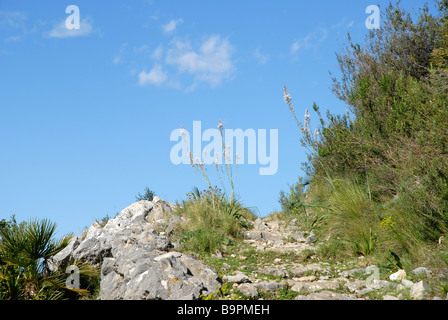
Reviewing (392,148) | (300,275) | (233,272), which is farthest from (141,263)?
(392,148)

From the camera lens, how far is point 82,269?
8.55m

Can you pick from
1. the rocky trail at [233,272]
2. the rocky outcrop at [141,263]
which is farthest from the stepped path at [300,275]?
the rocky outcrop at [141,263]

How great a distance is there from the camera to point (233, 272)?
25.9ft

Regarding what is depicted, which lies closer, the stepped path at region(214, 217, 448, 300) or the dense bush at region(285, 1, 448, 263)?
the stepped path at region(214, 217, 448, 300)

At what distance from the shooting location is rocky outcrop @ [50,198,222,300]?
6.26m

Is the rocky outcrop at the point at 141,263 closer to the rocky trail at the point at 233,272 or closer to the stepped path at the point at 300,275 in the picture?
the rocky trail at the point at 233,272

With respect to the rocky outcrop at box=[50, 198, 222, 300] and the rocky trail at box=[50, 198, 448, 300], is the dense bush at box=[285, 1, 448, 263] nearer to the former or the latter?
the rocky trail at box=[50, 198, 448, 300]

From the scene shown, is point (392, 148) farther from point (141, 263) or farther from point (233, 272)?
point (141, 263)

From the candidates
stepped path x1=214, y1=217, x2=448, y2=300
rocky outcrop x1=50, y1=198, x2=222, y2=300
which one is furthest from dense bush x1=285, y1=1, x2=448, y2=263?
rocky outcrop x1=50, y1=198, x2=222, y2=300

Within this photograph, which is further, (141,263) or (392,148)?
(392,148)

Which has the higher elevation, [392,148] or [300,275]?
[392,148]

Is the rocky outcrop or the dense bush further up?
the dense bush

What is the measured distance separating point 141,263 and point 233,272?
191 cm
